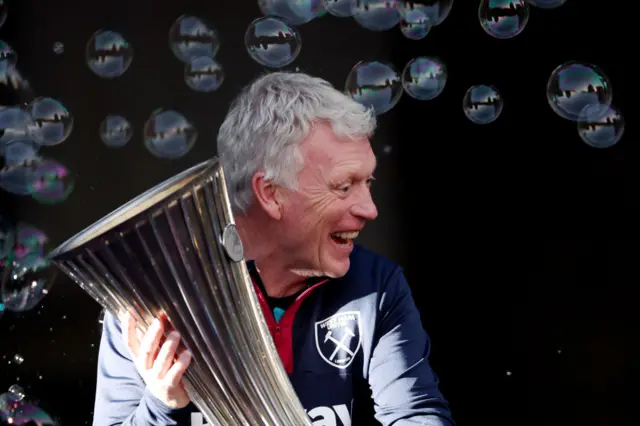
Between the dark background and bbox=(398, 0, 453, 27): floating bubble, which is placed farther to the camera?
the dark background

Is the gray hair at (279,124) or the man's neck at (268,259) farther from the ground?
the gray hair at (279,124)

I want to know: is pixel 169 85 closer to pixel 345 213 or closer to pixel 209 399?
pixel 345 213

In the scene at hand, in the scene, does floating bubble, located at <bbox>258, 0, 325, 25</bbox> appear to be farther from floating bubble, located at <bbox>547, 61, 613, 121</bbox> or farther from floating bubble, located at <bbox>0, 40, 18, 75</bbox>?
floating bubble, located at <bbox>0, 40, 18, 75</bbox>

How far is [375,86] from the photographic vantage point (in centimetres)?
270

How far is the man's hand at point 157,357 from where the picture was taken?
1195 mm

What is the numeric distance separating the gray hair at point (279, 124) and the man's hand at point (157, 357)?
1.58 feet

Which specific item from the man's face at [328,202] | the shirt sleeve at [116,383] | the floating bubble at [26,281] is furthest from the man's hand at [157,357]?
the floating bubble at [26,281]

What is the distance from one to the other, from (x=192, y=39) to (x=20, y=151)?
66cm

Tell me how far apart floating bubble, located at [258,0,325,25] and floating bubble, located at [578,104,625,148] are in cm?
83

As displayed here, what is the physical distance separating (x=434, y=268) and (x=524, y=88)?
0.62 metres

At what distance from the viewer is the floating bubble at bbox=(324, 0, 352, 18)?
2.66 metres

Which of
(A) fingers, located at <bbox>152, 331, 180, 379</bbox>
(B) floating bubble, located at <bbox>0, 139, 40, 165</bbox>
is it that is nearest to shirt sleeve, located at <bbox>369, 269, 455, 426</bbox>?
(A) fingers, located at <bbox>152, 331, 180, 379</bbox>

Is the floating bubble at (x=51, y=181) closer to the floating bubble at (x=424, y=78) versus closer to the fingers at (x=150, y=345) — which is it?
the floating bubble at (x=424, y=78)

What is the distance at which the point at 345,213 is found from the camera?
1631mm
